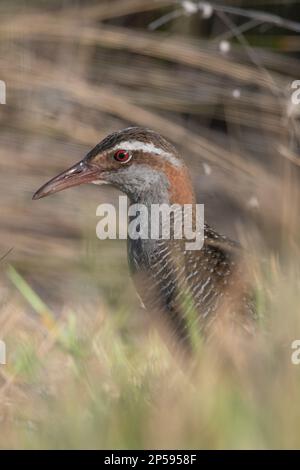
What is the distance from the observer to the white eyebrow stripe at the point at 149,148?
4262mm

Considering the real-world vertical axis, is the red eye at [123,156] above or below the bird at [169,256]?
above

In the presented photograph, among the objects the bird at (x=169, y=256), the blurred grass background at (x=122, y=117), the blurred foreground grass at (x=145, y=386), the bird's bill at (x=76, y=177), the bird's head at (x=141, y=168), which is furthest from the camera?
the blurred grass background at (x=122, y=117)

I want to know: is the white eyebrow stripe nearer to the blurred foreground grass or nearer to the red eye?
the red eye

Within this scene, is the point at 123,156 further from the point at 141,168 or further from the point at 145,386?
the point at 145,386

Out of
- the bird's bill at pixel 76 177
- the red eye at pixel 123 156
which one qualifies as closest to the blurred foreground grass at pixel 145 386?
the bird's bill at pixel 76 177

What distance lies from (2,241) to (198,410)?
147 inches

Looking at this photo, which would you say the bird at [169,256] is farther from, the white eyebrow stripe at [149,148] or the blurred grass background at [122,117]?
the blurred grass background at [122,117]

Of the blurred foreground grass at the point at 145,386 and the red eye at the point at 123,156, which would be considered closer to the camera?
the blurred foreground grass at the point at 145,386

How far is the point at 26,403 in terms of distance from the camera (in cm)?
354

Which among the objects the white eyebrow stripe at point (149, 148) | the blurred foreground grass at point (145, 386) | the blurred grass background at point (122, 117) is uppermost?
the blurred grass background at point (122, 117)

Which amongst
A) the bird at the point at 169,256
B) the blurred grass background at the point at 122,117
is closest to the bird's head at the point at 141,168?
the bird at the point at 169,256

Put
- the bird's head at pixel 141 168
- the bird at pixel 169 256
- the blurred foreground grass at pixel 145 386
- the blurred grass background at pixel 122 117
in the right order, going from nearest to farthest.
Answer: the blurred foreground grass at pixel 145 386
the bird at pixel 169 256
the bird's head at pixel 141 168
the blurred grass background at pixel 122 117

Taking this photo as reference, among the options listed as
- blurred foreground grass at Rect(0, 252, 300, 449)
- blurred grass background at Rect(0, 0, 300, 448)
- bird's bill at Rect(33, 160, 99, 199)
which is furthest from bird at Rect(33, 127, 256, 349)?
blurred grass background at Rect(0, 0, 300, 448)

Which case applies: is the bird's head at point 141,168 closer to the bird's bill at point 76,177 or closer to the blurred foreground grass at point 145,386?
the bird's bill at point 76,177
